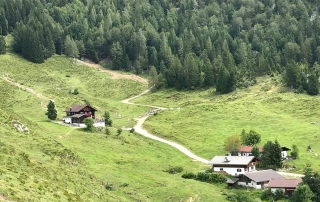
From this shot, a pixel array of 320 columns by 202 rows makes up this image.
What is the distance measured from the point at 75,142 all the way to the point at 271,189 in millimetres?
37120

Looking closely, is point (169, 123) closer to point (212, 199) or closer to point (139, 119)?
point (139, 119)

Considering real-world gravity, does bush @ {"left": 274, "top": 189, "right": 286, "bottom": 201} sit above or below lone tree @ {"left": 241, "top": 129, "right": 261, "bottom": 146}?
below

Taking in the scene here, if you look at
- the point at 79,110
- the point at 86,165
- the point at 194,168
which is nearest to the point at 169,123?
the point at 79,110

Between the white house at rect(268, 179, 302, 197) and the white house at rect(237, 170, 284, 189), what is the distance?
2911mm

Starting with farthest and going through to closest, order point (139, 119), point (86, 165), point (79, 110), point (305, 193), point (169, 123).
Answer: point (139, 119), point (169, 123), point (79, 110), point (86, 165), point (305, 193)

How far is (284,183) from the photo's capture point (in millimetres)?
72688

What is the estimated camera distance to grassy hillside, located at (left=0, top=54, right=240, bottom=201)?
50.8 metres

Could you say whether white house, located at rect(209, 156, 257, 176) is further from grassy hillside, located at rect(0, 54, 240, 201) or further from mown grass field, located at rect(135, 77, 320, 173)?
mown grass field, located at rect(135, 77, 320, 173)

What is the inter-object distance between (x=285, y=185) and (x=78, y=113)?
193ft

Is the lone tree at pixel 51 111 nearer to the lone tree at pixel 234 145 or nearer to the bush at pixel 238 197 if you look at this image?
the lone tree at pixel 234 145

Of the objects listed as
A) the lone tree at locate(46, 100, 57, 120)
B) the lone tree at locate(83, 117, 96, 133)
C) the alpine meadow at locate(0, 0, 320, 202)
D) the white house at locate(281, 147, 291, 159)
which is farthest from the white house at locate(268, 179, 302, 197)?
the lone tree at locate(46, 100, 57, 120)

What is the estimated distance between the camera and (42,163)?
60.4 metres

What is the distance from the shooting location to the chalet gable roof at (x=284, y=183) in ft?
236

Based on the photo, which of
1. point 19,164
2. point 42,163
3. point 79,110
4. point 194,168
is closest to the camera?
point 19,164
